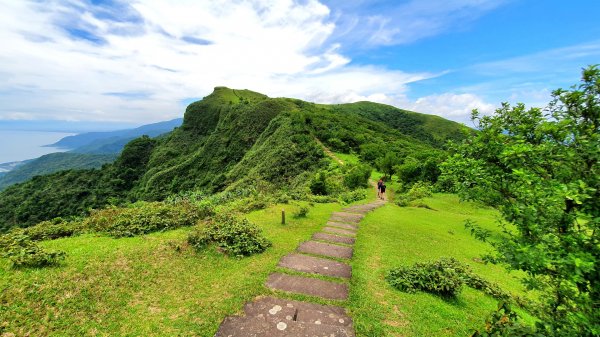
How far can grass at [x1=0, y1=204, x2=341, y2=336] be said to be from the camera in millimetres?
6730

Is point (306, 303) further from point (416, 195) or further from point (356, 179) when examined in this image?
point (356, 179)

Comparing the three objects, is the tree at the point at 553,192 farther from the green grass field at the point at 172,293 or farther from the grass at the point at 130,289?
the grass at the point at 130,289

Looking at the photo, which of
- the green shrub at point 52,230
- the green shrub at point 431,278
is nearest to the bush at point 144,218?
the green shrub at point 52,230

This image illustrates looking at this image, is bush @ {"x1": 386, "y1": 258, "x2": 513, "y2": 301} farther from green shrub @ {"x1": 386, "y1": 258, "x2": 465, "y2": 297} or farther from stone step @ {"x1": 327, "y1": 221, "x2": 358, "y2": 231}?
stone step @ {"x1": 327, "y1": 221, "x2": 358, "y2": 231}

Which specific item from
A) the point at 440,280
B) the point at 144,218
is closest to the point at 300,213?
the point at 144,218

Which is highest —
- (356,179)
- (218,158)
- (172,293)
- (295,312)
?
(356,179)

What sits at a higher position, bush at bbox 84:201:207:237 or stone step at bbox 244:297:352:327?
bush at bbox 84:201:207:237

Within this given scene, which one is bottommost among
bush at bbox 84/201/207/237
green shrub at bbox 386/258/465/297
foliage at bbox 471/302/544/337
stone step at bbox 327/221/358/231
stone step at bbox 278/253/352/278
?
stone step at bbox 278/253/352/278

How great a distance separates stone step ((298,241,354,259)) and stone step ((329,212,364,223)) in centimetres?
452

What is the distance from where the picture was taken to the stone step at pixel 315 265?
33.7 feet

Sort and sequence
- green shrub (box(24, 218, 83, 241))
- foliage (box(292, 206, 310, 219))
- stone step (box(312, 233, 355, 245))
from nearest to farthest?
1. green shrub (box(24, 218, 83, 241))
2. stone step (box(312, 233, 355, 245))
3. foliage (box(292, 206, 310, 219))

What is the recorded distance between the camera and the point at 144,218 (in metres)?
12.7

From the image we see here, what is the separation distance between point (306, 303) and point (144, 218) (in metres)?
8.50

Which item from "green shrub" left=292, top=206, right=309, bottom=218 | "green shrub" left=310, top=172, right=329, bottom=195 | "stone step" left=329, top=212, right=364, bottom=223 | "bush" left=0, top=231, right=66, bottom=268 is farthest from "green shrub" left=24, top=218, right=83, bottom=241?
"green shrub" left=310, top=172, right=329, bottom=195
